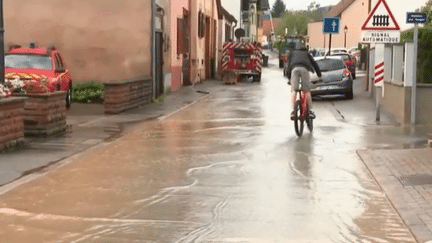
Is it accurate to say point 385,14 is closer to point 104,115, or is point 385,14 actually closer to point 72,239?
point 104,115

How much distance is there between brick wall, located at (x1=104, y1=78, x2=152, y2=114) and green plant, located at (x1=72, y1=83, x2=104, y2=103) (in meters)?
1.29

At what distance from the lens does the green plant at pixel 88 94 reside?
2302cm

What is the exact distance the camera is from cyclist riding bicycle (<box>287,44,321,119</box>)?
1538cm

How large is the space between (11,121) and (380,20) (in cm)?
864

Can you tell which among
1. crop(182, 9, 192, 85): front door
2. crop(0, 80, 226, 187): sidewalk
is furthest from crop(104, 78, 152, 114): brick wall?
crop(182, 9, 192, 85): front door

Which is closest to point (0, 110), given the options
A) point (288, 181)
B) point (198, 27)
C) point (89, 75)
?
point (288, 181)

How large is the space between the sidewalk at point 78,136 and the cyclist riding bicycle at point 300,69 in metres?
3.42

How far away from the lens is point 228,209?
7.90 metres

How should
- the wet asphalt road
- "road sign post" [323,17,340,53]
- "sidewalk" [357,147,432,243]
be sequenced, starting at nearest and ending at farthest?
the wet asphalt road → "sidewalk" [357,147,432,243] → "road sign post" [323,17,340,53]

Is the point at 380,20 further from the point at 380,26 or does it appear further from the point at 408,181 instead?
the point at 408,181

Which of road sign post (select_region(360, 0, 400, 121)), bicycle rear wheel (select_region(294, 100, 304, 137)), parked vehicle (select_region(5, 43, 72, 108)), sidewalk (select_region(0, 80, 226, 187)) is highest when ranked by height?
road sign post (select_region(360, 0, 400, 121))

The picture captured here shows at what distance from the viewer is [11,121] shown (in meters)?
12.3

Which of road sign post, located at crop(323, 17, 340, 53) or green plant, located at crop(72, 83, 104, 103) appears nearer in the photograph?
green plant, located at crop(72, 83, 104, 103)

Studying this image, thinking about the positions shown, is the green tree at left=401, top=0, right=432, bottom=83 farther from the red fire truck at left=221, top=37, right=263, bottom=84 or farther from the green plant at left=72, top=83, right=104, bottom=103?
the red fire truck at left=221, top=37, right=263, bottom=84
